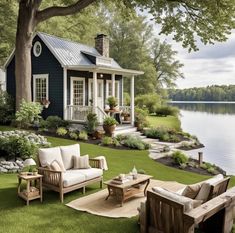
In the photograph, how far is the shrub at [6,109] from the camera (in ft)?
52.1

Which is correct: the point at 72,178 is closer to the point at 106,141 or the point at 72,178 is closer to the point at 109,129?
the point at 106,141

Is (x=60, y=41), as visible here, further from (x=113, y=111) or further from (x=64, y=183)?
(x=64, y=183)

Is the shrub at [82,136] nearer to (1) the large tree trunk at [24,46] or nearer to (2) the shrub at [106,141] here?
(2) the shrub at [106,141]

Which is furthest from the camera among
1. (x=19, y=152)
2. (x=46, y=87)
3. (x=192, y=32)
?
(x=46, y=87)

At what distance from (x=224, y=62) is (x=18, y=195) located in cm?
2191

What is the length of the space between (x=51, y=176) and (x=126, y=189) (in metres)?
1.66

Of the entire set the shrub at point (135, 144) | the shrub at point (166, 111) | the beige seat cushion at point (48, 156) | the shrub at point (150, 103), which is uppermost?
the shrub at point (150, 103)

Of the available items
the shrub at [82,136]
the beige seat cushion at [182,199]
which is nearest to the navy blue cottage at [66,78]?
the shrub at [82,136]

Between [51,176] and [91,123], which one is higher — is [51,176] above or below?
below

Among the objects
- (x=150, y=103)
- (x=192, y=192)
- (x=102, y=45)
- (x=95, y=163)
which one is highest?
(x=102, y=45)

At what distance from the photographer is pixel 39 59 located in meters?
16.8

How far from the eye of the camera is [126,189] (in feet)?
21.2

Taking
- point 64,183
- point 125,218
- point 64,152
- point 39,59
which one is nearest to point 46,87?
point 39,59

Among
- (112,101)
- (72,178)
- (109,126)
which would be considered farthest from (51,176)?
(112,101)
